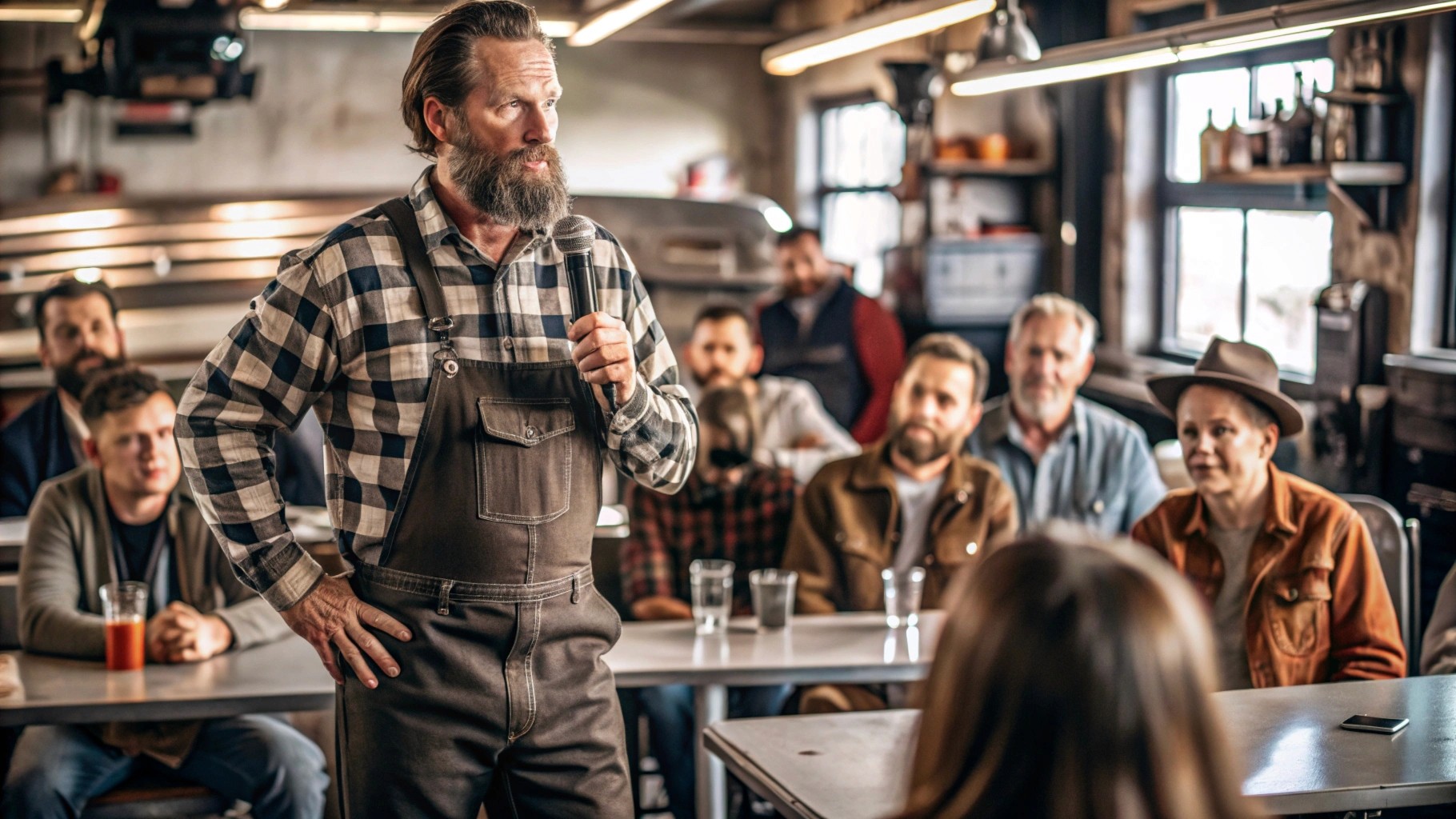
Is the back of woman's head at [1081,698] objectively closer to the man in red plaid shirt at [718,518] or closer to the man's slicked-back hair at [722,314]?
the man in red plaid shirt at [718,518]

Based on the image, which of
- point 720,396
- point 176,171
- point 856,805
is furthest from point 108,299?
point 176,171

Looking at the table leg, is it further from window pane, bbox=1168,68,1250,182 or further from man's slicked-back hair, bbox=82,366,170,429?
window pane, bbox=1168,68,1250,182

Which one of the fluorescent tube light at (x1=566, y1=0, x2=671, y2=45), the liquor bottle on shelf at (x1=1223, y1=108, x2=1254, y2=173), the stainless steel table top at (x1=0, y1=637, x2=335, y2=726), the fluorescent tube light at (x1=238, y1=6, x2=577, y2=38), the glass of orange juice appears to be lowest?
the stainless steel table top at (x1=0, y1=637, x2=335, y2=726)

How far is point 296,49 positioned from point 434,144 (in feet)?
27.8

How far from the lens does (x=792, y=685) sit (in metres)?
3.65

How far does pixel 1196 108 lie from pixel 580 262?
16.0ft

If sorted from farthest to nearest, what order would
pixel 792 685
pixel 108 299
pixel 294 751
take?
1. pixel 108 299
2. pixel 792 685
3. pixel 294 751

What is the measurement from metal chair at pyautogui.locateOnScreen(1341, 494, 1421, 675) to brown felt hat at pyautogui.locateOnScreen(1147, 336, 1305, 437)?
28 centimetres

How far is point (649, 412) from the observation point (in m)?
2.07

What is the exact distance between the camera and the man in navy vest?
6.56 metres

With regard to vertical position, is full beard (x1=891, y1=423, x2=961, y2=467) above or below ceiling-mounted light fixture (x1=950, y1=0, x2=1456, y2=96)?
below

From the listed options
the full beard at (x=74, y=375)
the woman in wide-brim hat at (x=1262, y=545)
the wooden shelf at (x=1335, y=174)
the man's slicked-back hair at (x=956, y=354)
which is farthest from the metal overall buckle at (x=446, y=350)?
the wooden shelf at (x=1335, y=174)

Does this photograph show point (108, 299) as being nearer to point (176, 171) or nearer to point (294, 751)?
point (294, 751)

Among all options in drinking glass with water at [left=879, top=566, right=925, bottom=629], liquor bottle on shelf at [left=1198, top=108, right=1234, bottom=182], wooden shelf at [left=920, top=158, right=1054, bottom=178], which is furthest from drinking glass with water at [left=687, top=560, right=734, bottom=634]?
wooden shelf at [left=920, top=158, right=1054, bottom=178]
